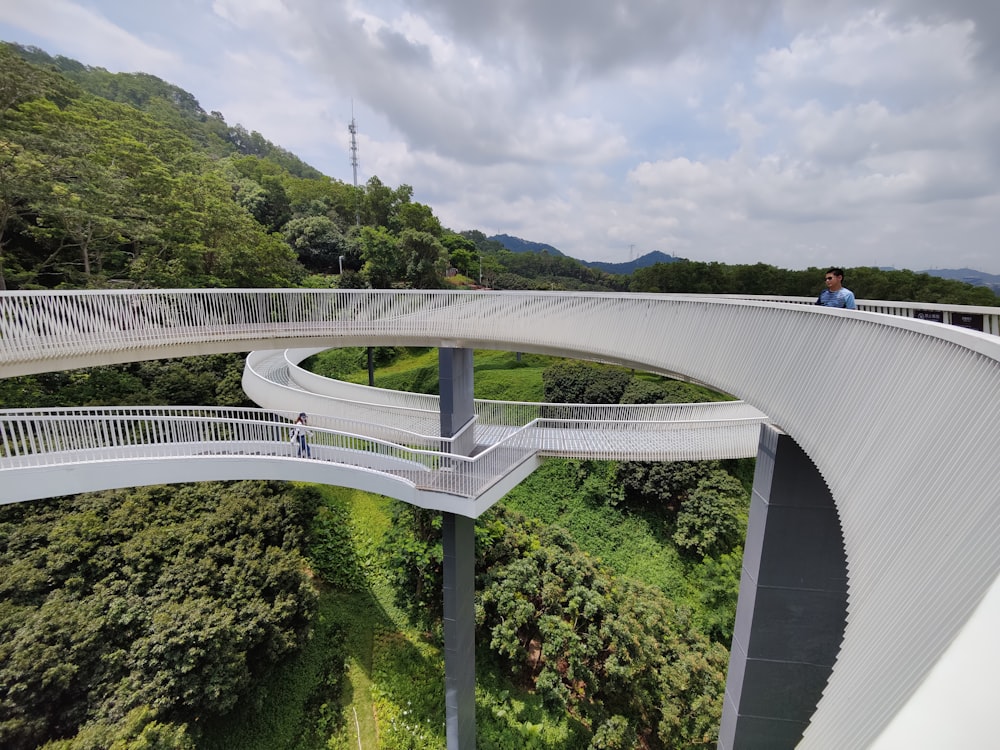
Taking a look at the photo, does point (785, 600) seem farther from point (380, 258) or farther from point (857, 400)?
point (380, 258)

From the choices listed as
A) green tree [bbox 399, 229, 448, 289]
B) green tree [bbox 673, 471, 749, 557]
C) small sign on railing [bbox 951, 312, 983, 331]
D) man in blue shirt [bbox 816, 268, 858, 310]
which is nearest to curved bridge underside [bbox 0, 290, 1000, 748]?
man in blue shirt [bbox 816, 268, 858, 310]

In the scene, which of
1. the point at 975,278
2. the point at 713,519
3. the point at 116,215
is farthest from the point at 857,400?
the point at 975,278

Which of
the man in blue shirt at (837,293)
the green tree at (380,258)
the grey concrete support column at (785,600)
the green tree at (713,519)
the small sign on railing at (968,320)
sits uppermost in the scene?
the man in blue shirt at (837,293)

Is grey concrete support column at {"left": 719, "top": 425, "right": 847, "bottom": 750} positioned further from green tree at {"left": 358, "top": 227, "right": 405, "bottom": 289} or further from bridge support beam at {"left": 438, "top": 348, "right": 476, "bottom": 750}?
green tree at {"left": 358, "top": 227, "right": 405, "bottom": 289}

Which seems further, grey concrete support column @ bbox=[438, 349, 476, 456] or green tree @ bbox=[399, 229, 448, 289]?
green tree @ bbox=[399, 229, 448, 289]

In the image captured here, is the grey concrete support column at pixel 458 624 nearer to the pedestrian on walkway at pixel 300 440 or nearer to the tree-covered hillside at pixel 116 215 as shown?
→ the pedestrian on walkway at pixel 300 440

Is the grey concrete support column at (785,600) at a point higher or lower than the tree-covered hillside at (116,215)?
lower

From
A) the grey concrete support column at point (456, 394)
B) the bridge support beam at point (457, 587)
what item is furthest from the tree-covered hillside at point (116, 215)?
the bridge support beam at point (457, 587)
